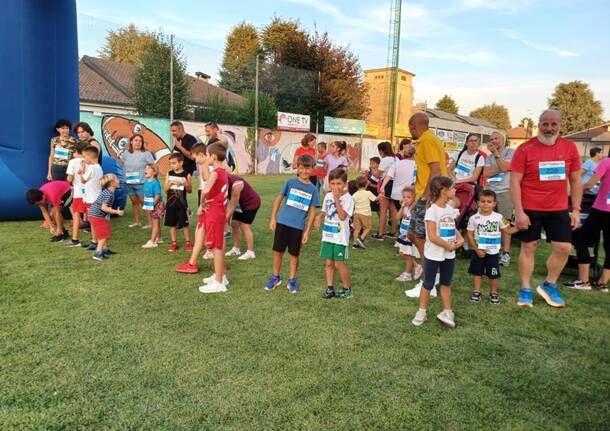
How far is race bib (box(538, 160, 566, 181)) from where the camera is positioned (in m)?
4.49

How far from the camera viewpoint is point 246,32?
47.7 m

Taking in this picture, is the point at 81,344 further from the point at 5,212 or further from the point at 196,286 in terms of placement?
the point at 5,212

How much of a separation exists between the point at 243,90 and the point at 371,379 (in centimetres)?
2021

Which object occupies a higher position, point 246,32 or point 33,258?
point 246,32

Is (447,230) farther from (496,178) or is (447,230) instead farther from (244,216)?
(496,178)

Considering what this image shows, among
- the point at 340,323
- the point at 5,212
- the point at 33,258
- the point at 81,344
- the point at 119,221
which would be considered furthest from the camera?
the point at 119,221

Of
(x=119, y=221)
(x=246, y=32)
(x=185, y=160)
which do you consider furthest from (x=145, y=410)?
(x=246, y=32)

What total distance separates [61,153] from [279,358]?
6.27 m

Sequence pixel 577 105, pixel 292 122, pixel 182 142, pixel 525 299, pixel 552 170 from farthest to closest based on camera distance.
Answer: pixel 577 105 → pixel 292 122 → pixel 182 142 → pixel 525 299 → pixel 552 170

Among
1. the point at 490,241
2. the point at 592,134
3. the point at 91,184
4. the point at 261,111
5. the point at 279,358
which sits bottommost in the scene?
the point at 279,358

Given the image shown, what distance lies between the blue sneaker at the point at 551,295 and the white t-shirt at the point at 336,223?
2.33m

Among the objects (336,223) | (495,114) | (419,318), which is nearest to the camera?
(419,318)

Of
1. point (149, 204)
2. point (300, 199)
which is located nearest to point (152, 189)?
point (149, 204)

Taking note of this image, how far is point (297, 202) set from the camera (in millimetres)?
4824
